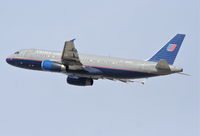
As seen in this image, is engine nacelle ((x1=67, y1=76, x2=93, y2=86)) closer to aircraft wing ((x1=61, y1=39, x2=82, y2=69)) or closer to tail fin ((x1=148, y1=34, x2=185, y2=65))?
aircraft wing ((x1=61, y1=39, x2=82, y2=69))

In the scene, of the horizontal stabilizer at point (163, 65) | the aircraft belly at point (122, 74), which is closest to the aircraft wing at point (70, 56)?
the aircraft belly at point (122, 74)

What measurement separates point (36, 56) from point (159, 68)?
18.0 m

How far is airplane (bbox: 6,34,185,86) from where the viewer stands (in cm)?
6794

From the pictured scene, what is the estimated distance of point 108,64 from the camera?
7069 cm

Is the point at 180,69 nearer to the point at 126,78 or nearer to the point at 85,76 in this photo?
the point at 126,78

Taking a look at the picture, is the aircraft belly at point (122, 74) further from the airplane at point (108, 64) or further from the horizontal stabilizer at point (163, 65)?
the horizontal stabilizer at point (163, 65)

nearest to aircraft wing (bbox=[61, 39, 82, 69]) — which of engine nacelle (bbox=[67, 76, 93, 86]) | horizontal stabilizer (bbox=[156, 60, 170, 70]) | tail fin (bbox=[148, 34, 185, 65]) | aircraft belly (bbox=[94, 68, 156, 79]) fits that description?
aircraft belly (bbox=[94, 68, 156, 79])

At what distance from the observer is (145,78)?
70562 millimetres

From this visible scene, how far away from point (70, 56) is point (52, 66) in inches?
121

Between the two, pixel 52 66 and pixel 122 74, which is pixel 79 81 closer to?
pixel 52 66

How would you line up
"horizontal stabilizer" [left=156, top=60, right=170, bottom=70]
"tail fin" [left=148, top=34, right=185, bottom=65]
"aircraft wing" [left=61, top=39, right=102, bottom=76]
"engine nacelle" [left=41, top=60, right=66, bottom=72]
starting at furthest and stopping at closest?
"engine nacelle" [left=41, top=60, right=66, bottom=72] → "tail fin" [left=148, top=34, right=185, bottom=65] → "aircraft wing" [left=61, top=39, right=102, bottom=76] → "horizontal stabilizer" [left=156, top=60, right=170, bottom=70]

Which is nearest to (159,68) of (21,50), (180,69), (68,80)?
(180,69)

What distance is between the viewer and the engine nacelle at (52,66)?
69875 mm

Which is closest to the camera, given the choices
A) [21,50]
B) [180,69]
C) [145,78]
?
[180,69]
